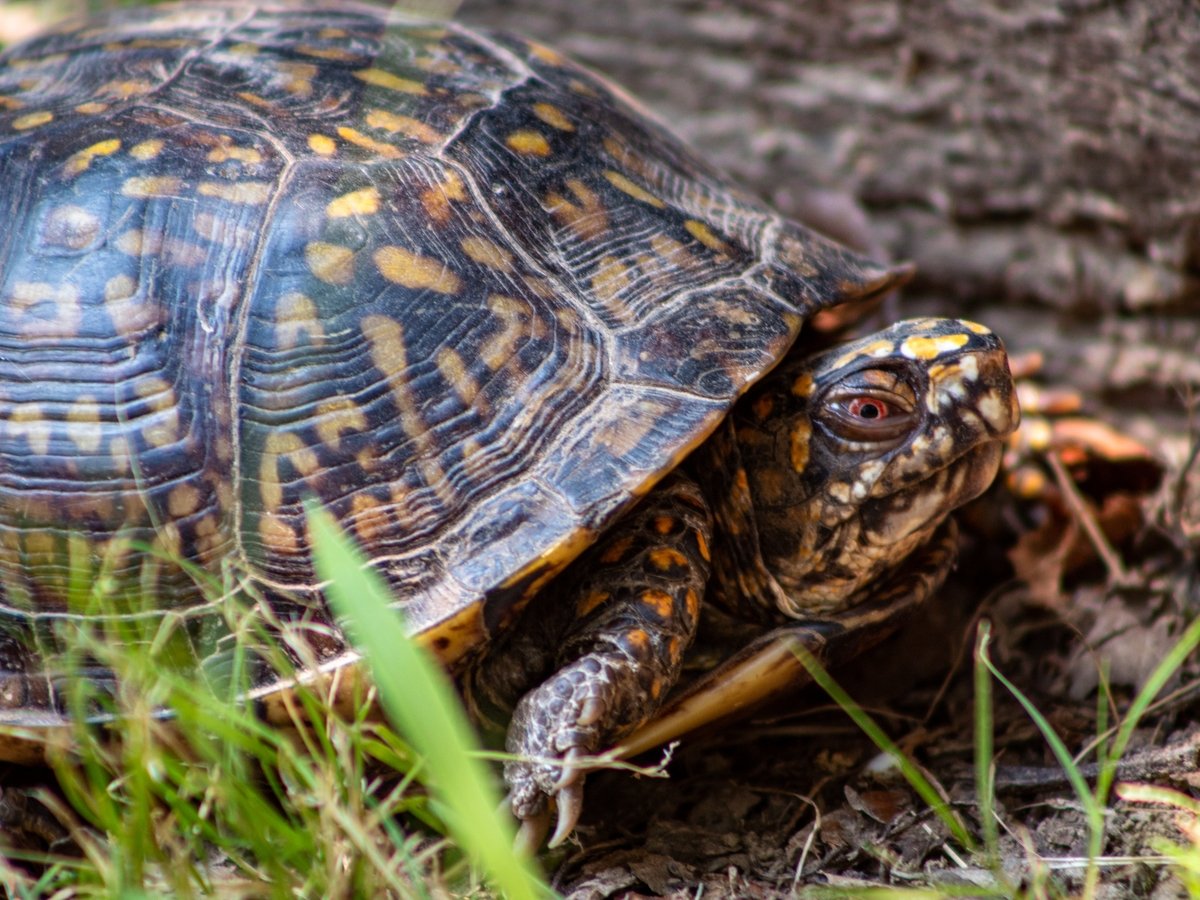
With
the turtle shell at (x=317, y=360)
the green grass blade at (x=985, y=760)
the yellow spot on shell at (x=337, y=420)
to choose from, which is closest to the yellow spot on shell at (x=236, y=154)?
the turtle shell at (x=317, y=360)

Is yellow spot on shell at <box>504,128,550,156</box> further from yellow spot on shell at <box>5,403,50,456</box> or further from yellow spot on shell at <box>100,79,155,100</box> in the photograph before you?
yellow spot on shell at <box>5,403,50,456</box>

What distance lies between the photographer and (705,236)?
2094mm

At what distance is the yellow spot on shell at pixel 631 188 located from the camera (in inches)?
82.7

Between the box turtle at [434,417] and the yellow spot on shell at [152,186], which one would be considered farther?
the yellow spot on shell at [152,186]

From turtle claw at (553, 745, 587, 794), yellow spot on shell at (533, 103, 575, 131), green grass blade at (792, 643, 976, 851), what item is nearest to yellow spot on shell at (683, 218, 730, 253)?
yellow spot on shell at (533, 103, 575, 131)

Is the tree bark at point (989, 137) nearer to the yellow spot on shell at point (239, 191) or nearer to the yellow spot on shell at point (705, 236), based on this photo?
the yellow spot on shell at point (705, 236)

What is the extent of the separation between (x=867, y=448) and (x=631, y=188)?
0.71m

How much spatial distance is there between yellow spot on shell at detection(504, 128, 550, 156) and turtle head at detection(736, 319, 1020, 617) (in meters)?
0.64

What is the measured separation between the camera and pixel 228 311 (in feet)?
5.92

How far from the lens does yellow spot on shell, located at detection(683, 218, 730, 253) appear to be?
A: 6.81 ft

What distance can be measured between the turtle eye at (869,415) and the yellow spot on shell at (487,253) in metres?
0.64

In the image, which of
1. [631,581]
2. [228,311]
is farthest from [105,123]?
[631,581]

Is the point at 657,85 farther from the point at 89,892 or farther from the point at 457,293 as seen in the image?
the point at 89,892

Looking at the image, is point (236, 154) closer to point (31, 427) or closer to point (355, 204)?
point (355, 204)
